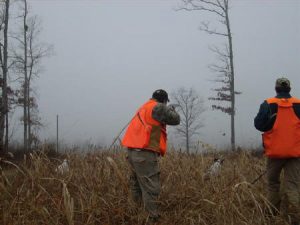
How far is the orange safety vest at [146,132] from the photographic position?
6.95 meters

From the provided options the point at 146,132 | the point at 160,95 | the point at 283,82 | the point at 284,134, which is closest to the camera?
the point at 284,134

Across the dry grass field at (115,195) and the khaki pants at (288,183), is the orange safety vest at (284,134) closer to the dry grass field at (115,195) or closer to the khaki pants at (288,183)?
the khaki pants at (288,183)

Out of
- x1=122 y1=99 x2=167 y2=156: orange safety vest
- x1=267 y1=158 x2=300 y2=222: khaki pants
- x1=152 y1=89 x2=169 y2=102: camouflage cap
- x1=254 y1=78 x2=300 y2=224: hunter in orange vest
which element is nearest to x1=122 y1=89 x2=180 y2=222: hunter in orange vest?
x1=122 y1=99 x2=167 y2=156: orange safety vest

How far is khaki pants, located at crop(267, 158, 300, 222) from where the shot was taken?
6.84 metres

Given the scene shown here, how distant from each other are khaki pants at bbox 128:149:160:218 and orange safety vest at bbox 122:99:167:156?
110mm

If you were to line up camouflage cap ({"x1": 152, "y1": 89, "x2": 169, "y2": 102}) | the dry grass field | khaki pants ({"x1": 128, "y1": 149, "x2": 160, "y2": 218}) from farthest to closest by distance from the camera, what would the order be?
1. camouflage cap ({"x1": 152, "y1": 89, "x2": 169, "y2": 102})
2. khaki pants ({"x1": 128, "y1": 149, "x2": 160, "y2": 218})
3. the dry grass field

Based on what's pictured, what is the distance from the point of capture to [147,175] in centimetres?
697

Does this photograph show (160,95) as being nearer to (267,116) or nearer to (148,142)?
(148,142)

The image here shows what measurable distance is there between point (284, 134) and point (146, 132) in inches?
80.0

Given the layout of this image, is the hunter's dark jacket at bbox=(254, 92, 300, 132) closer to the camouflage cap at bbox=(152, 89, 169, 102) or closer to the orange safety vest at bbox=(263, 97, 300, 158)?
the orange safety vest at bbox=(263, 97, 300, 158)

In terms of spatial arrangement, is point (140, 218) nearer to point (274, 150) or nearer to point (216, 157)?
point (274, 150)

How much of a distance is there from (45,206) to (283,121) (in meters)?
3.64

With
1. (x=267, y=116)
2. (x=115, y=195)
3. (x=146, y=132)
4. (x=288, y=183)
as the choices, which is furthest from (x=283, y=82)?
(x=115, y=195)

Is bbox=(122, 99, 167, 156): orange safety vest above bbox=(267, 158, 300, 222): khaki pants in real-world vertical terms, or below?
above
